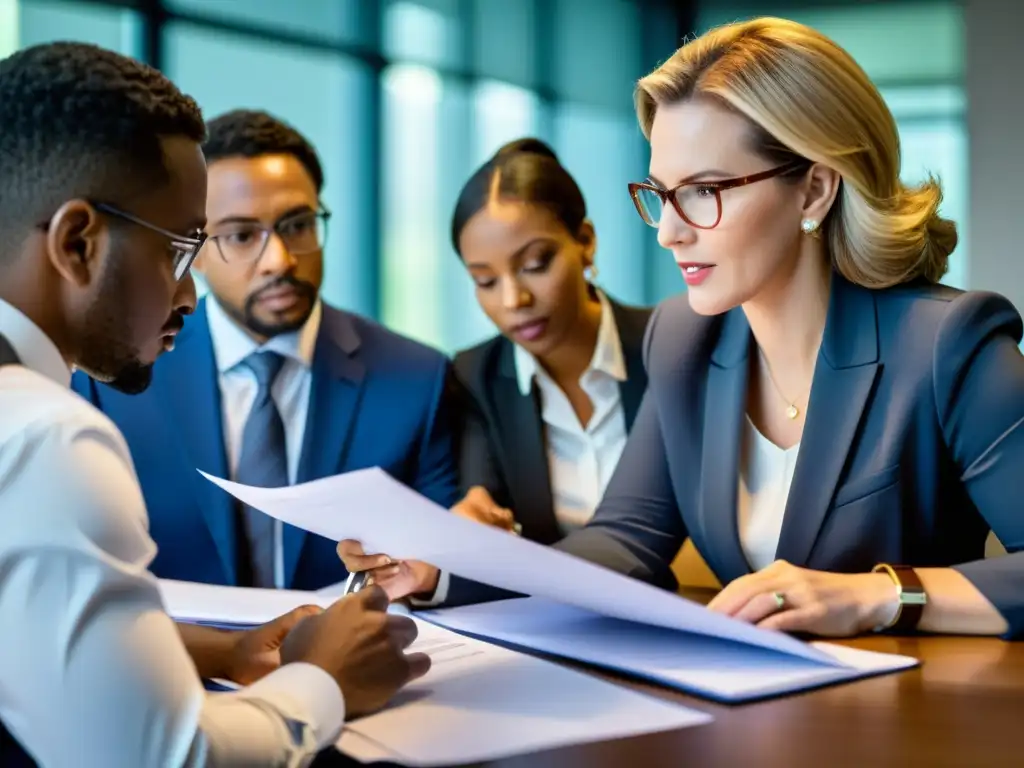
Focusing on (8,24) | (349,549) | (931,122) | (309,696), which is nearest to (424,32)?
(8,24)

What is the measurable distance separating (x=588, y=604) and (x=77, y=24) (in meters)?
4.52

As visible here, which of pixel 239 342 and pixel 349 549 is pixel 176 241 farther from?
pixel 239 342

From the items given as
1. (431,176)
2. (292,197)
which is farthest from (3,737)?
(431,176)

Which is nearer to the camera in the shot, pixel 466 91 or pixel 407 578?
pixel 407 578

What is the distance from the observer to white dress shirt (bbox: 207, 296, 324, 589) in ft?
7.58

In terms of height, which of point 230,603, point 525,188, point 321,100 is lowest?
point 230,603

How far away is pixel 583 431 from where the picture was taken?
8.14ft

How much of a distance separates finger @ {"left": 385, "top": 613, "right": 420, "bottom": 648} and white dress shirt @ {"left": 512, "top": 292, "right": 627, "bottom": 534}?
1.32m

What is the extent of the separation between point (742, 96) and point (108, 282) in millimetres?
972

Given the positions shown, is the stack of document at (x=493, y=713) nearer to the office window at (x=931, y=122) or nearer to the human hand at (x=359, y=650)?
the human hand at (x=359, y=650)

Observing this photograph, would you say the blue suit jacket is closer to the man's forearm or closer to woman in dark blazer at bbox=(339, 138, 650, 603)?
woman in dark blazer at bbox=(339, 138, 650, 603)

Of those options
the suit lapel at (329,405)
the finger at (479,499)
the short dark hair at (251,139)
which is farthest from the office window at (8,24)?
the finger at (479,499)

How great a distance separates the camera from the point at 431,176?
6816 millimetres

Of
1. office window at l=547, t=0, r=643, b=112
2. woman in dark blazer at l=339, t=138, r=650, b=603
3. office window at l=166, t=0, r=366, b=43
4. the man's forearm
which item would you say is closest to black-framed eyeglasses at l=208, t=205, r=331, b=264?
woman in dark blazer at l=339, t=138, r=650, b=603
